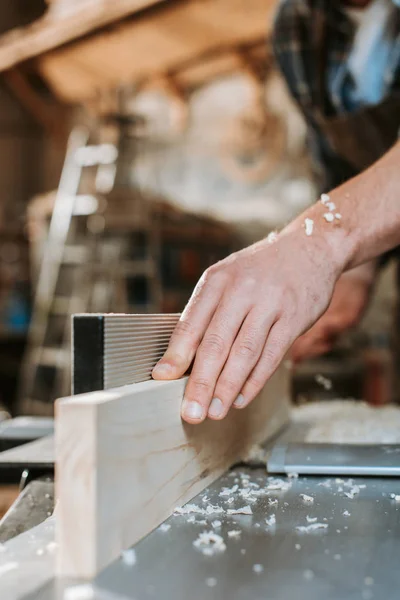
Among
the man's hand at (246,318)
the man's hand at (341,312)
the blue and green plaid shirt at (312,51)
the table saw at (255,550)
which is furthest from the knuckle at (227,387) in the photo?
the blue and green plaid shirt at (312,51)

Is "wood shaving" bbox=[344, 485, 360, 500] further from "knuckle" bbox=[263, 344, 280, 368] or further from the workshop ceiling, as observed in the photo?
the workshop ceiling

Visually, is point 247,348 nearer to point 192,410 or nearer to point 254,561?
point 192,410

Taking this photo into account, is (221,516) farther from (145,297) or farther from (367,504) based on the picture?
(145,297)

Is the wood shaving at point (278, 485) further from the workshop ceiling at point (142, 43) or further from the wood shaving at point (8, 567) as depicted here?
the workshop ceiling at point (142, 43)

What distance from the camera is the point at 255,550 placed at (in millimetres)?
644

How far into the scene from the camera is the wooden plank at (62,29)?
136 inches

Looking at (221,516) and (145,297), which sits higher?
(145,297)

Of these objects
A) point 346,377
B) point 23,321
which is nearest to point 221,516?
point 346,377

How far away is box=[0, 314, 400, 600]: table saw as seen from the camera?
21.9 inches

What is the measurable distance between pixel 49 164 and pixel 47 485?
579 cm

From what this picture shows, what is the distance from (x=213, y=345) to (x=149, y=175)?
4674 millimetres

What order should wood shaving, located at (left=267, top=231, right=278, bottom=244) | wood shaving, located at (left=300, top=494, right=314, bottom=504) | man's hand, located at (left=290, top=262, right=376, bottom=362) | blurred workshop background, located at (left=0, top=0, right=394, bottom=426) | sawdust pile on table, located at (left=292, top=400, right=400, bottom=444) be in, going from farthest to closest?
1. blurred workshop background, located at (left=0, top=0, right=394, bottom=426)
2. man's hand, located at (left=290, top=262, right=376, bottom=362)
3. sawdust pile on table, located at (left=292, top=400, right=400, bottom=444)
4. wood shaving, located at (left=267, top=231, right=278, bottom=244)
5. wood shaving, located at (left=300, top=494, right=314, bottom=504)

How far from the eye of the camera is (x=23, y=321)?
528 cm

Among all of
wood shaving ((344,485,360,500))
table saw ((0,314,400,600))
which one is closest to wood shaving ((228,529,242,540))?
table saw ((0,314,400,600))
